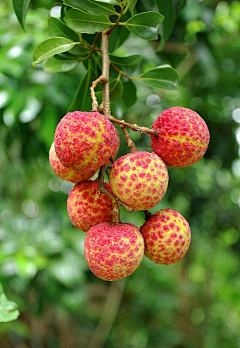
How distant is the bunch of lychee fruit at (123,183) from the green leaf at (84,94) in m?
0.23

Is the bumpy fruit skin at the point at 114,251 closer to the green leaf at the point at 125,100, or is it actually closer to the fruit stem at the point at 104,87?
the fruit stem at the point at 104,87

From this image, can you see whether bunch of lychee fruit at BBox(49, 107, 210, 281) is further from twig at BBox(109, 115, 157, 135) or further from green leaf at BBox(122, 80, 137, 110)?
green leaf at BBox(122, 80, 137, 110)

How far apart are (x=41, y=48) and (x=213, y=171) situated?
2.30 m

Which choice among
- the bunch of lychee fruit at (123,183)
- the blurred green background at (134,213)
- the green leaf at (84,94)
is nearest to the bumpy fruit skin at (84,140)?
the bunch of lychee fruit at (123,183)

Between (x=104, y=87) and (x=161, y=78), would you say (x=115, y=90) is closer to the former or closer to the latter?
(x=161, y=78)

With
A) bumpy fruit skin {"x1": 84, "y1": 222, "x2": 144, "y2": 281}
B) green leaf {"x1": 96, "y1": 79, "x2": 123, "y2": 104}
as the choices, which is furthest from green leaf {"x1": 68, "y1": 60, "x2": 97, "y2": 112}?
bumpy fruit skin {"x1": 84, "y1": 222, "x2": 144, "y2": 281}

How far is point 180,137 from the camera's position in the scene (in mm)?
662

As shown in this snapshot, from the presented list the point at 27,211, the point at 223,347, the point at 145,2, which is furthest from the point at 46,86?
the point at 223,347

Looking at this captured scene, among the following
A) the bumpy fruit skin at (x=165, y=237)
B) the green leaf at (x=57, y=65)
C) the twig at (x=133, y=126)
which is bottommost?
the bumpy fruit skin at (x=165, y=237)

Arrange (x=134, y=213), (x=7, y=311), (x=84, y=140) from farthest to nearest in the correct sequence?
1. (x=134, y=213)
2. (x=7, y=311)
3. (x=84, y=140)

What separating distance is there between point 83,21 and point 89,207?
378 millimetres

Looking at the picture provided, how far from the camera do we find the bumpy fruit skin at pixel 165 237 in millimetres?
657

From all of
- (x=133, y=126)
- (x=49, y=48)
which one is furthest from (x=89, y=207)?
(x=49, y=48)

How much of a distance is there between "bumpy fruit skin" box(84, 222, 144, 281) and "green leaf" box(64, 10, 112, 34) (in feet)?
1.33
